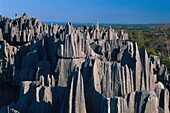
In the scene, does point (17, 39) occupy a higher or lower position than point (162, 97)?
higher

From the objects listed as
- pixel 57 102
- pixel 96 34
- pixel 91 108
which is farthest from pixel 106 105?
pixel 96 34

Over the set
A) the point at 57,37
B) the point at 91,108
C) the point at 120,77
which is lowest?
the point at 91,108

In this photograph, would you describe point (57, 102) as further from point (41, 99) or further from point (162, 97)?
point (162, 97)

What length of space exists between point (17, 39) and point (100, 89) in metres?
12.5

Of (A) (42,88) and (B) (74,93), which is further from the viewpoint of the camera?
(A) (42,88)

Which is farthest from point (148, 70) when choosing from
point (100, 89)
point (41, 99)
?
point (41, 99)

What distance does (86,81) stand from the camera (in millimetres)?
10859

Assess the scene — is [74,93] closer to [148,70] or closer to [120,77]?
[120,77]

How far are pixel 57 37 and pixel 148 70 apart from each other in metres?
6.43

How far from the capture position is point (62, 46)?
14.1m

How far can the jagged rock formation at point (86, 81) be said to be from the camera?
10.0 m

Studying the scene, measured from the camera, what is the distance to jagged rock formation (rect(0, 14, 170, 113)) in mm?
10016

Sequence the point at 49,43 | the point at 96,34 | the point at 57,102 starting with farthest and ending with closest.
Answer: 1. the point at 96,34
2. the point at 49,43
3. the point at 57,102

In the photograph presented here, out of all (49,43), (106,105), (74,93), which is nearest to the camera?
(106,105)
